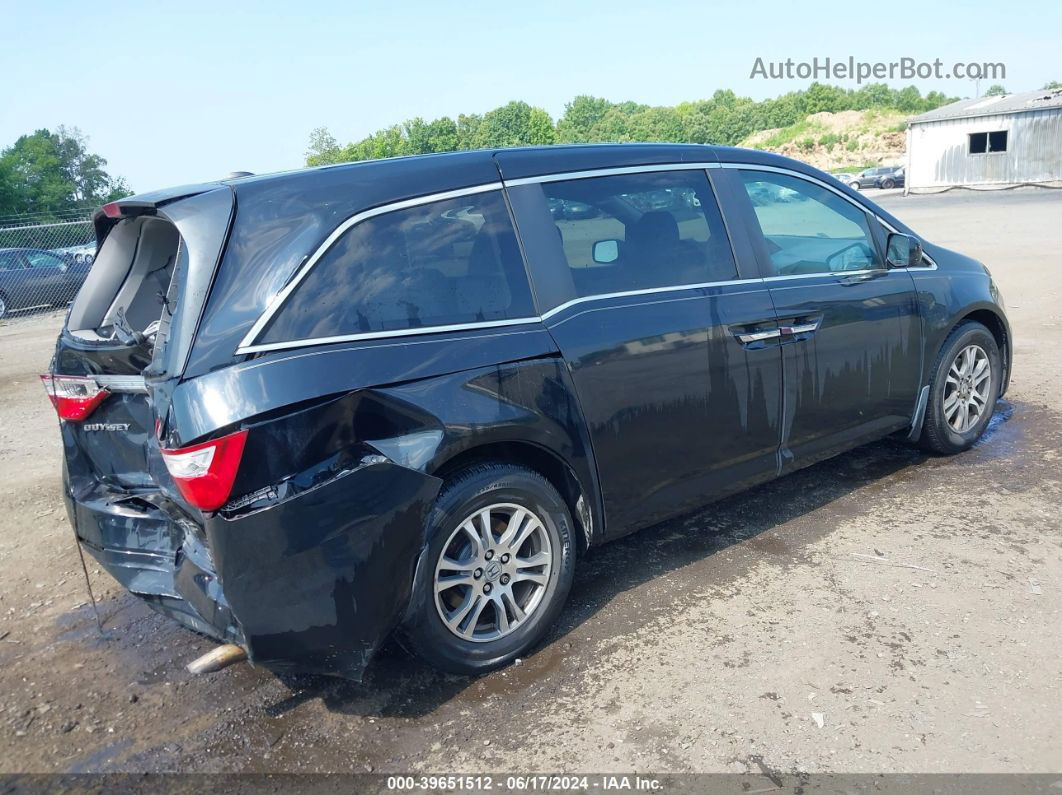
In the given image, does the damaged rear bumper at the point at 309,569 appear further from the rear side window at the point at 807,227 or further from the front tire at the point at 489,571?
the rear side window at the point at 807,227

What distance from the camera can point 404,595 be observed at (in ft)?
10.1

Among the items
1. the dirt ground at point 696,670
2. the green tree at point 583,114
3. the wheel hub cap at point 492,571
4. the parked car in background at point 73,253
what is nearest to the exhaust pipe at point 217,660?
the dirt ground at point 696,670

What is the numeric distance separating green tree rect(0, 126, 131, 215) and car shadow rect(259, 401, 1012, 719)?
111 feet

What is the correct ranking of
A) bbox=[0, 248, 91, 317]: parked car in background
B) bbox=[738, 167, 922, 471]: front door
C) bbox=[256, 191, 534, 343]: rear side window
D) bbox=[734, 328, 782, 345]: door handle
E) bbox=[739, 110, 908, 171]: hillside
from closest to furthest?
bbox=[256, 191, 534, 343]: rear side window
bbox=[734, 328, 782, 345]: door handle
bbox=[738, 167, 922, 471]: front door
bbox=[0, 248, 91, 317]: parked car in background
bbox=[739, 110, 908, 171]: hillside

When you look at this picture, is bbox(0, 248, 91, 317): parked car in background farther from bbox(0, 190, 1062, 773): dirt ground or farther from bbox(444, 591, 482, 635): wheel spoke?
bbox(444, 591, 482, 635): wheel spoke

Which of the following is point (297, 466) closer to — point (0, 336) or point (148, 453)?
point (148, 453)

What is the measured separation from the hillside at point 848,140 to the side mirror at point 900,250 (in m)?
62.7

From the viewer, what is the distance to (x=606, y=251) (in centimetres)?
376

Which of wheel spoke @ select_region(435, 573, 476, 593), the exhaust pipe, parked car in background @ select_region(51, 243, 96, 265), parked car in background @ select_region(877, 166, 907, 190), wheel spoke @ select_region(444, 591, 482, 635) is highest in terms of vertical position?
parked car in background @ select_region(51, 243, 96, 265)

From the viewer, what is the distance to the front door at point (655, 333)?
355 centimetres

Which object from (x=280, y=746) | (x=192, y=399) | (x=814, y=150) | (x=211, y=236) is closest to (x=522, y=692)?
(x=280, y=746)

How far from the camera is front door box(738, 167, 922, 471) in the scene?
425 cm

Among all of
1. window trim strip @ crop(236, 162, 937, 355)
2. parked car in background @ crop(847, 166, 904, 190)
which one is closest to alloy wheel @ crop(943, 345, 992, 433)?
window trim strip @ crop(236, 162, 937, 355)

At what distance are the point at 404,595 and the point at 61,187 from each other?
136ft
